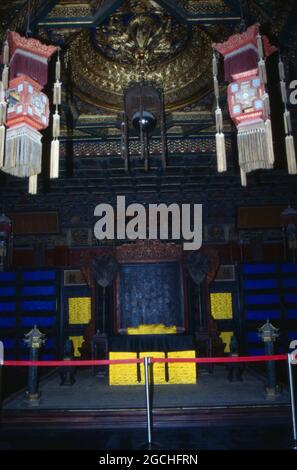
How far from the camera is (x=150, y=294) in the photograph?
8.55 m

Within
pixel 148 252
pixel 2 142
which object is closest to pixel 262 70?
pixel 2 142

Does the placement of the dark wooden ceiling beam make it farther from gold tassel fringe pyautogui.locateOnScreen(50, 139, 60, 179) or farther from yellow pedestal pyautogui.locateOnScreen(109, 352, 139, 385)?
yellow pedestal pyautogui.locateOnScreen(109, 352, 139, 385)

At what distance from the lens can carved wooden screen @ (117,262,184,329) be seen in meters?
8.41

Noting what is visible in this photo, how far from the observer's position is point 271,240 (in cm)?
900

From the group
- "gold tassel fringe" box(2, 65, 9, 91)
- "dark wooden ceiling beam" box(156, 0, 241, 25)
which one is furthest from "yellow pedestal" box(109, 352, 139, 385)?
"dark wooden ceiling beam" box(156, 0, 241, 25)

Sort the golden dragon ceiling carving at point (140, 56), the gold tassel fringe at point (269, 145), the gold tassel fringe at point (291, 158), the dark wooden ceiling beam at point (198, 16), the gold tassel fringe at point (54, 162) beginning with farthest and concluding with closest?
the golden dragon ceiling carving at point (140, 56) < the dark wooden ceiling beam at point (198, 16) < the gold tassel fringe at point (54, 162) < the gold tassel fringe at point (291, 158) < the gold tassel fringe at point (269, 145)

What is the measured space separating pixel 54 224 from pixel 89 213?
95cm

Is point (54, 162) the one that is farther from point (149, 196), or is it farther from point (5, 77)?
point (149, 196)

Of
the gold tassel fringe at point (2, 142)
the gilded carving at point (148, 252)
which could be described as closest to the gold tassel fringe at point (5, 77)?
the gold tassel fringe at point (2, 142)

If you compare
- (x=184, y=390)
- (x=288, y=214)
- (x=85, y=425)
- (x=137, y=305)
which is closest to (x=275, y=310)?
(x=288, y=214)

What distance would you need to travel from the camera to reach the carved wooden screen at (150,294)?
841 centimetres

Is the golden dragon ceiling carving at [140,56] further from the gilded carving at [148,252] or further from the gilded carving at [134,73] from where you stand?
the gilded carving at [148,252]

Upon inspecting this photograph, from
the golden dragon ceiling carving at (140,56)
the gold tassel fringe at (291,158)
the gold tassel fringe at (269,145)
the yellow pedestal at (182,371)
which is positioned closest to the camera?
the gold tassel fringe at (269,145)

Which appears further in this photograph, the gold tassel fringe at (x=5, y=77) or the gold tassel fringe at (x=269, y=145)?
the gold tassel fringe at (x=5, y=77)
